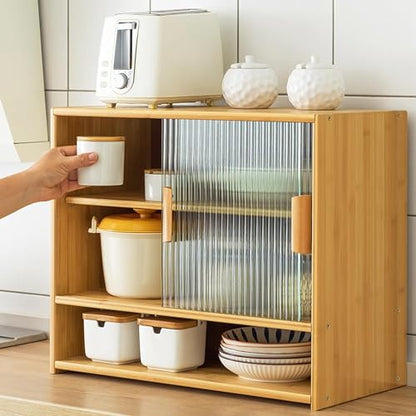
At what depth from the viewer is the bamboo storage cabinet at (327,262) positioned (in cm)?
185

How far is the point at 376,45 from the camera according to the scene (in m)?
2.08

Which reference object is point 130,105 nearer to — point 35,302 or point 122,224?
point 122,224

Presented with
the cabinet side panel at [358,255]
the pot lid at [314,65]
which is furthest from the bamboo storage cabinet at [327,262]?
the pot lid at [314,65]

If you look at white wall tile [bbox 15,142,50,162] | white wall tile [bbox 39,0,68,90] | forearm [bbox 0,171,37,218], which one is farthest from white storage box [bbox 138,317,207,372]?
white wall tile [bbox 39,0,68,90]

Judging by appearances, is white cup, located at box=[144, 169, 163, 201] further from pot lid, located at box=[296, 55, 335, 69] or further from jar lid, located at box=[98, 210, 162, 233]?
pot lid, located at box=[296, 55, 335, 69]

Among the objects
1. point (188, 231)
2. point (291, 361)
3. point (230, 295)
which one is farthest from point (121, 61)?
point (291, 361)

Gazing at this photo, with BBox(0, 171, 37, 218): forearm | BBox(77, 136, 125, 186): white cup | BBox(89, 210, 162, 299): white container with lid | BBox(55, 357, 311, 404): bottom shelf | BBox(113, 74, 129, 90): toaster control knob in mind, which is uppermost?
BBox(113, 74, 129, 90): toaster control knob

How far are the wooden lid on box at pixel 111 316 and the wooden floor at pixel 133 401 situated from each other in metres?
0.11

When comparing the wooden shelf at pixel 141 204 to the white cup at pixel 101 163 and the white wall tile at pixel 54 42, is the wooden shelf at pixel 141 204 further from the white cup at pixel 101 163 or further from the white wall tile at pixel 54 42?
the white wall tile at pixel 54 42

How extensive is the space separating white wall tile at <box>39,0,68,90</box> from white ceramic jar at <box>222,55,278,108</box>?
555 mm

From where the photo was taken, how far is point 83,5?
2430 millimetres

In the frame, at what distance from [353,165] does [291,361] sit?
1.19 feet

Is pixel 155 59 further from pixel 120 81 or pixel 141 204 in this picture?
pixel 141 204

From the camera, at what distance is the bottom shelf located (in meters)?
1.92
